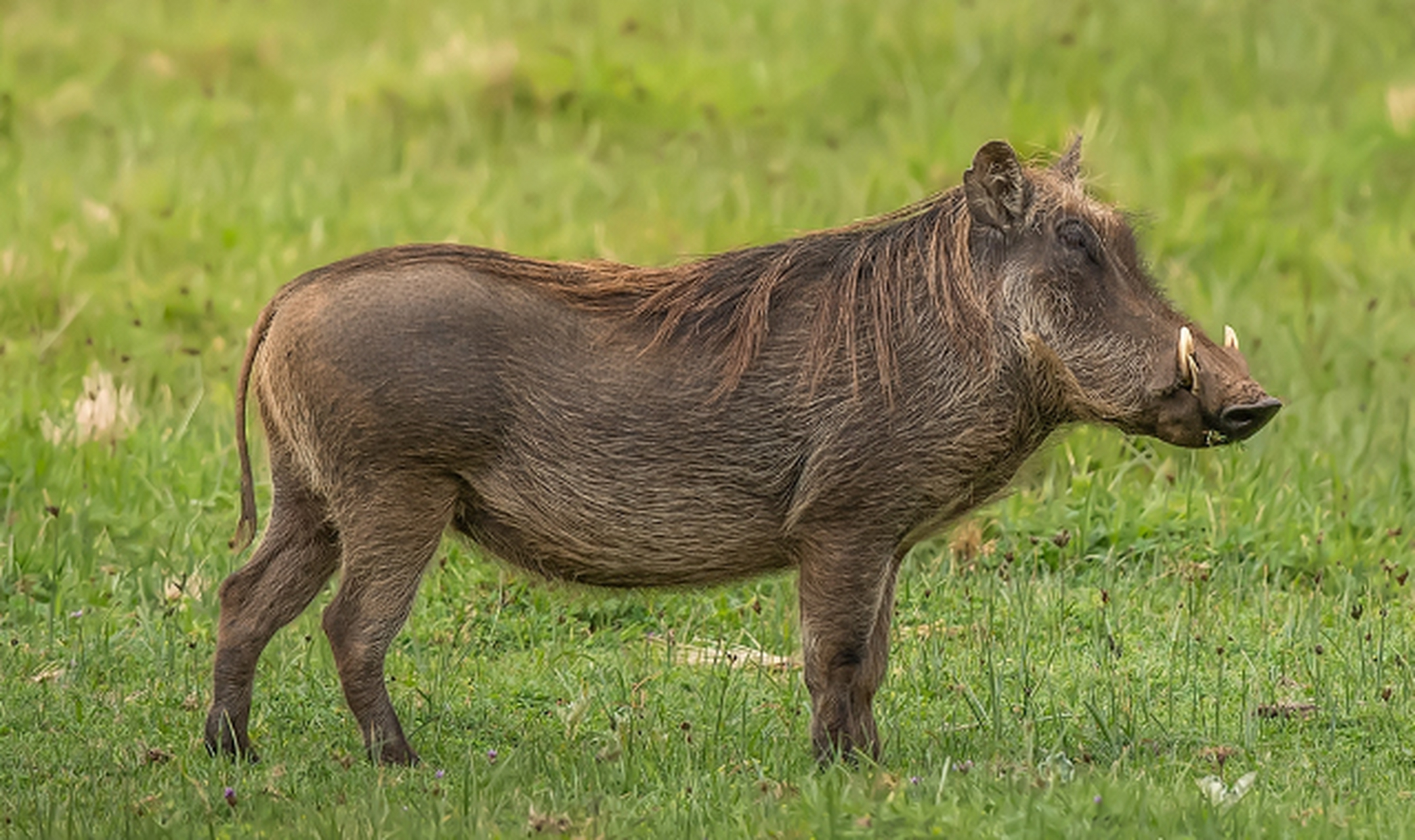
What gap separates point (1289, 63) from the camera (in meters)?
10.8

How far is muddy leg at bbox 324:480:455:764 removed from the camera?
15.0ft

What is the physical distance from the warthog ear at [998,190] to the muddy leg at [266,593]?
171cm

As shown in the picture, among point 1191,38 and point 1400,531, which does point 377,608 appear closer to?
point 1400,531

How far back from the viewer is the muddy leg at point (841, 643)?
4.48 meters

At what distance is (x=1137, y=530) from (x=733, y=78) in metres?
5.00

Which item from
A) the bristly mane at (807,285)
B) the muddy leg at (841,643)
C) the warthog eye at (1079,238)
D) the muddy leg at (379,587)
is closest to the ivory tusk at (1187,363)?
the warthog eye at (1079,238)

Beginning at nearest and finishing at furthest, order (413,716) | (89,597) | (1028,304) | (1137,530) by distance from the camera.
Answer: (1028,304) < (413,716) < (89,597) < (1137,530)

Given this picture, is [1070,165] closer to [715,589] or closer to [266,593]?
[715,589]

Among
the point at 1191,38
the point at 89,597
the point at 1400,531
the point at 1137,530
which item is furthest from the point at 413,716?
the point at 1191,38

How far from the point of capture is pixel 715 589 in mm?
4898

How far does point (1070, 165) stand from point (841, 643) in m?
1.27

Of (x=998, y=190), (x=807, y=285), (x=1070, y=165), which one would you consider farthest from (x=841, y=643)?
(x=1070, y=165)

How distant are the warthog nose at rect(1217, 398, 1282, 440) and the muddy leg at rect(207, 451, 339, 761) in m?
2.10

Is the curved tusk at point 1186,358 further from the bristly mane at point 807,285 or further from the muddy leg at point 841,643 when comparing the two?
the muddy leg at point 841,643
